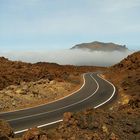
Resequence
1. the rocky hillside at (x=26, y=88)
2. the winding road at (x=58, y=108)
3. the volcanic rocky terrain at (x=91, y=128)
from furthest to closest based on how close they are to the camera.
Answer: the rocky hillside at (x=26, y=88), the winding road at (x=58, y=108), the volcanic rocky terrain at (x=91, y=128)

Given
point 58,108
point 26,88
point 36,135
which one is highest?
point 26,88

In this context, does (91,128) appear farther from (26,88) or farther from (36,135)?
(26,88)

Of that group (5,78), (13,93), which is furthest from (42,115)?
(5,78)

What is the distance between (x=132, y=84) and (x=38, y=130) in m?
43.1

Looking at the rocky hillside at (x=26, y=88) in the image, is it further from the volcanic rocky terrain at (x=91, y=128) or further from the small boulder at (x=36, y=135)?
the small boulder at (x=36, y=135)

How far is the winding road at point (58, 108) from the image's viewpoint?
2839 centimetres

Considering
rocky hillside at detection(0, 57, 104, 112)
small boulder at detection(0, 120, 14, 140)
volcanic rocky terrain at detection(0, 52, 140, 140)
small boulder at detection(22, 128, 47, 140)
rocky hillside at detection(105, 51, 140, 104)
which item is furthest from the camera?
rocky hillside at detection(105, 51, 140, 104)

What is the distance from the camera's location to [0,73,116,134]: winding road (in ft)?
93.1

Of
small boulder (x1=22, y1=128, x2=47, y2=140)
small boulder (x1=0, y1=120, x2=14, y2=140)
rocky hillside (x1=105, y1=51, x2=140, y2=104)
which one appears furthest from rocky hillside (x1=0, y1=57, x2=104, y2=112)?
small boulder (x1=22, y1=128, x2=47, y2=140)

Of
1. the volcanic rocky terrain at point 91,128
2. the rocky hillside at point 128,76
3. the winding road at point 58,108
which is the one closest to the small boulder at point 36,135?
the volcanic rocky terrain at point 91,128

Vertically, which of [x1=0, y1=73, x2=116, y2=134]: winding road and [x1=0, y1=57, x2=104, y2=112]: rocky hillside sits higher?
[x1=0, y1=57, x2=104, y2=112]: rocky hillside

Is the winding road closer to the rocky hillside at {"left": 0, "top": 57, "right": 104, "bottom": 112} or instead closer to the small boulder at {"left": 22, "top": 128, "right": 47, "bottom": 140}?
the rocky hillside at {"left": 0, "top": 57, "right": 104, "bottom": 112}

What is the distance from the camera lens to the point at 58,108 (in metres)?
37.2

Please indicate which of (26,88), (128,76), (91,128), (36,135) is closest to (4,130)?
(36,135)
